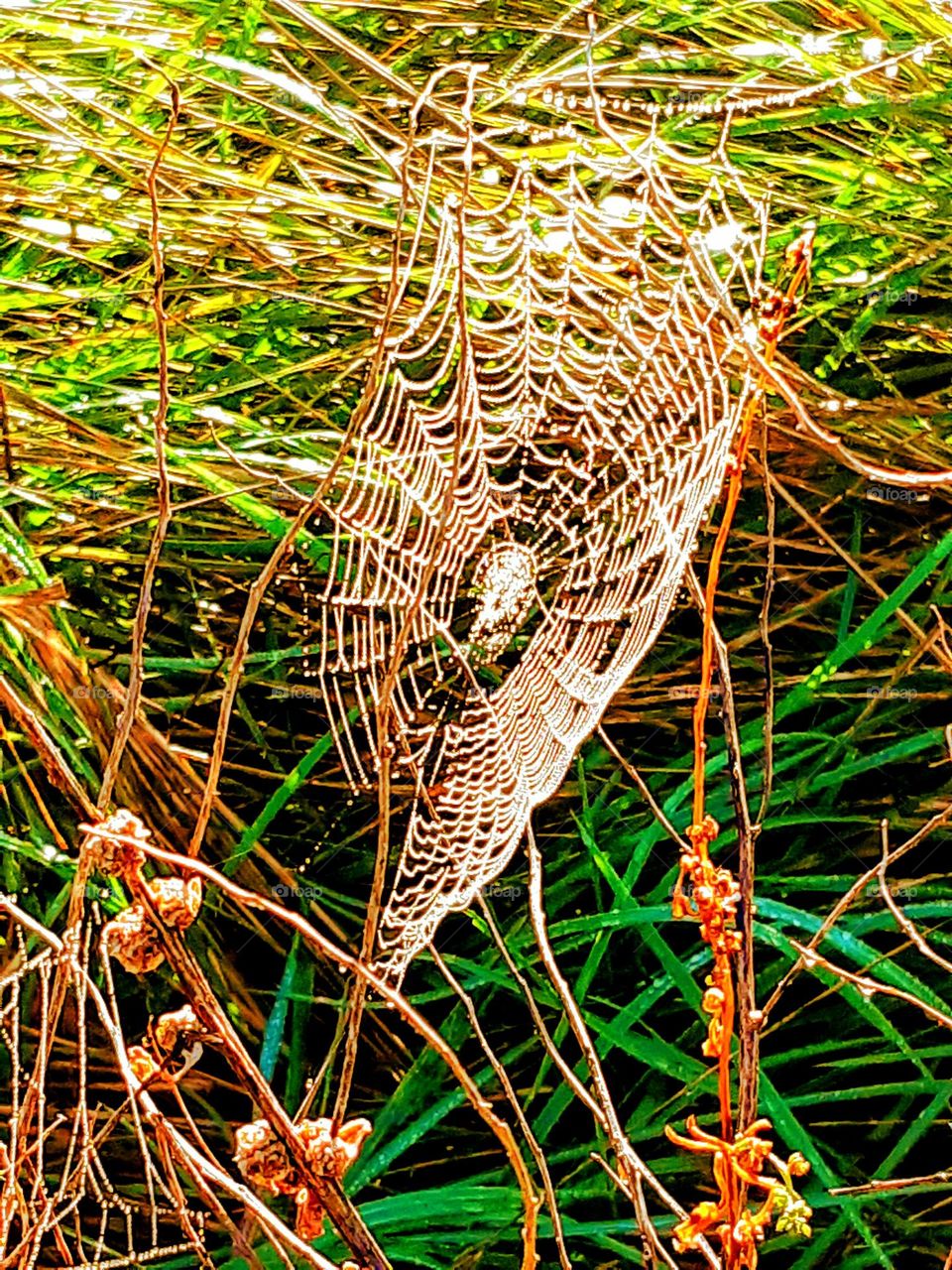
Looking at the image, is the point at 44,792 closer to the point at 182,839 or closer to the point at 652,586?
the point at 182,839

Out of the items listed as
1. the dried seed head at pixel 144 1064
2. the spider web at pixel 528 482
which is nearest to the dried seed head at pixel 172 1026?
the dried seed head at pixel 144 1064

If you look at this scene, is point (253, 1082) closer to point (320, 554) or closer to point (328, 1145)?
point (328, 1145)

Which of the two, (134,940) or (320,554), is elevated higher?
(134,940)

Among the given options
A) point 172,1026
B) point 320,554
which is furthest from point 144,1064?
point 320,554

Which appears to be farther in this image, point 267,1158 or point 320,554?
point 320,554

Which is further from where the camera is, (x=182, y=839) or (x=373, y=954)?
(x=182, y=839)

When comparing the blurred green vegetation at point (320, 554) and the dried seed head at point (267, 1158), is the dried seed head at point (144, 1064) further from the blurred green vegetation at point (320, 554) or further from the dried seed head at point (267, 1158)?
the blurred green vegetation at point (320, 554)

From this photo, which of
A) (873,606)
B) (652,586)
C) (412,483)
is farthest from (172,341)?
(873,606)
